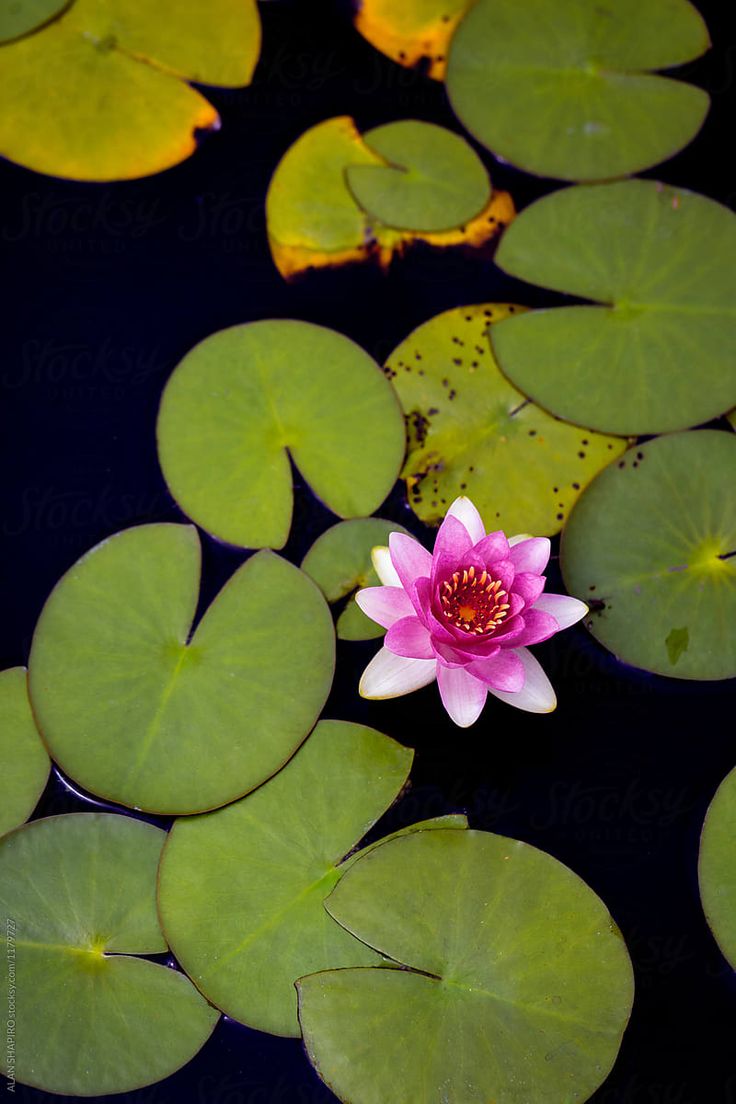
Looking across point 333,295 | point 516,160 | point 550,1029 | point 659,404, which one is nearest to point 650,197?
point 516,160

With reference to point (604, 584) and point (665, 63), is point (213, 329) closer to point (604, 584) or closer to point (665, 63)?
point (604, 584)

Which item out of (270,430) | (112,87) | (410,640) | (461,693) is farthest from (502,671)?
(112,87)

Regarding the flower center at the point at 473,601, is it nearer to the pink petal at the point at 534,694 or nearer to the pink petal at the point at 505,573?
the pink petal at the point at 505,573

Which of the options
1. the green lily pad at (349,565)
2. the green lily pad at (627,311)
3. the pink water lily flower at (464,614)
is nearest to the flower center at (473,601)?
the pink water lily flower at (464,614)

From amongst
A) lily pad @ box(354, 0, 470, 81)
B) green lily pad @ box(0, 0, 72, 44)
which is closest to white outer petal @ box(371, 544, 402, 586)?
lily pad @ box(354, 0, 470, 81)

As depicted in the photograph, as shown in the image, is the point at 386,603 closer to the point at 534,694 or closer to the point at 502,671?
the point at 502,671
